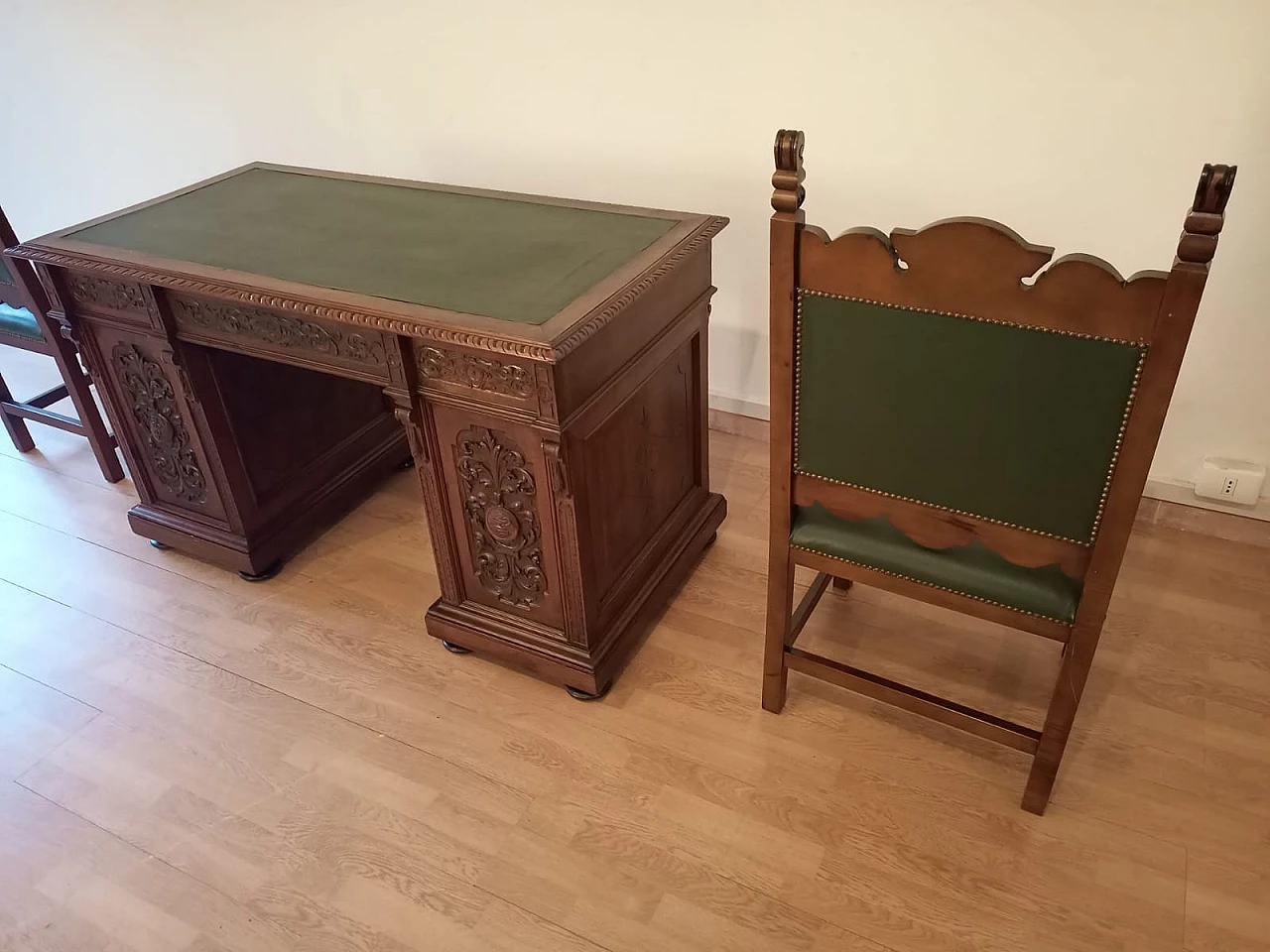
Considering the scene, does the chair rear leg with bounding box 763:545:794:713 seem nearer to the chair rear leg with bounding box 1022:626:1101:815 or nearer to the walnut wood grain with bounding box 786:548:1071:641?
the walnut wood grain with bounding box 786:548:1071:641

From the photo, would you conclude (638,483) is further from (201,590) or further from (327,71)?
(327,71)

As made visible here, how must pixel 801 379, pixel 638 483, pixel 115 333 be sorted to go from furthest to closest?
pixel 115 333 → pixel 638 483 → pixel 801 379

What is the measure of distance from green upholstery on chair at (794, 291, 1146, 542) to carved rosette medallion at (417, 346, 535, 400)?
1.53ft

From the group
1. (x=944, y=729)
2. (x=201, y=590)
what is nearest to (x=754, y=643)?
(x=944, y=729)

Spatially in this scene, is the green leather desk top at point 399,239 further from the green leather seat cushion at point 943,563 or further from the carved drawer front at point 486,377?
the green leather seat cushion at point 943,563

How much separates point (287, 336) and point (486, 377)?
50 centimetres

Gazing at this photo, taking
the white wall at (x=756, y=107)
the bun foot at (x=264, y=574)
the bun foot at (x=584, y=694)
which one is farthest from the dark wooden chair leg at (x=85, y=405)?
the bun foot at (x=584, y=694)

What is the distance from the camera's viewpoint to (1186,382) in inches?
84.4

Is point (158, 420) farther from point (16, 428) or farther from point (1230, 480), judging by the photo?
point (1230, 480)

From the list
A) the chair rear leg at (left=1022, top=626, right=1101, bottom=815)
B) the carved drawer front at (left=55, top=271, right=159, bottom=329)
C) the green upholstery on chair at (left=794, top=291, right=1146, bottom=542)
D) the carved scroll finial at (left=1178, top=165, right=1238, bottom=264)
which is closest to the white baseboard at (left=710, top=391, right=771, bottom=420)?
the green upholstery on chair at (left=794, top=291, right=1146, bottom=542)

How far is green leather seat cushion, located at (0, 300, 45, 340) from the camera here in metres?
2.53

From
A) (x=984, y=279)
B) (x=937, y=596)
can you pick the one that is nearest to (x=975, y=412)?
(x=984, y=279)

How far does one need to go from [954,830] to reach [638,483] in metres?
0.88

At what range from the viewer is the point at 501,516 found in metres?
1.77
